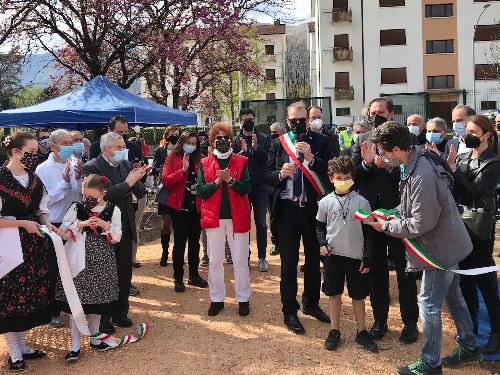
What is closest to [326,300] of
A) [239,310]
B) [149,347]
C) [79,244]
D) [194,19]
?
[239,310]

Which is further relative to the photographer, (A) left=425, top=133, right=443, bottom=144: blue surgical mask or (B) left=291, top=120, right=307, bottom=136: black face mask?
(A) left=425, top=133, right=443, bottom=144: blue surgical mask

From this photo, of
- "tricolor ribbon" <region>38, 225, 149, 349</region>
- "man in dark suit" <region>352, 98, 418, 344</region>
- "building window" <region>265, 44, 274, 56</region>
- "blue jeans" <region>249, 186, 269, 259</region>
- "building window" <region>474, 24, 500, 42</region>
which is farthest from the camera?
"building window" <region>265, 44, 274, 56</region>

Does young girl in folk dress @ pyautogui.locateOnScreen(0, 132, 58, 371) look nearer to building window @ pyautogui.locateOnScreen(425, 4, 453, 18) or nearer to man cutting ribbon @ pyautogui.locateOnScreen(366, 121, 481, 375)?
man cutting ribbon @ pyautogui.locateOnScreen(366, 121, 481, 375)

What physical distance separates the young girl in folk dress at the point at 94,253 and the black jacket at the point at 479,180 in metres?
3.03

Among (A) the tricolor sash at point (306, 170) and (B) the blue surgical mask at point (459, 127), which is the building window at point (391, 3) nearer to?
(B) the blue surgical mask at point (459, 127)

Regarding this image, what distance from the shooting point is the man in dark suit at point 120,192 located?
16.4 ft

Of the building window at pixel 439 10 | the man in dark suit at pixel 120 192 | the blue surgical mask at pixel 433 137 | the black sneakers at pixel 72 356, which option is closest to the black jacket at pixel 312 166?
the man in dark suit at pixel 120 192

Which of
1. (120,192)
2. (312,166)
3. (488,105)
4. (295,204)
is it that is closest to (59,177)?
(120,192)

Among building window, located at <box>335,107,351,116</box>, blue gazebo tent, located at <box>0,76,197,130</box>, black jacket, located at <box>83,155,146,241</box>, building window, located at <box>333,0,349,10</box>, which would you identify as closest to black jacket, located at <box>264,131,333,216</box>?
black jacket, located at <box>83,155,146,241</box>

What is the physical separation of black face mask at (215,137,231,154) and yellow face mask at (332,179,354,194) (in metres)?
1.35

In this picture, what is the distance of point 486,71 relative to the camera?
37.5 m

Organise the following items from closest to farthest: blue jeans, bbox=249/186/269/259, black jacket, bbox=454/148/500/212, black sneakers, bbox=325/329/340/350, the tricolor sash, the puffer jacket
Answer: the puffer jacket < black jacket, bbox=454/148/500/212 < black sneakers, bbox=325/329/340/350 < the tricolor sash < blue jeans, bbox=249/186/269/259

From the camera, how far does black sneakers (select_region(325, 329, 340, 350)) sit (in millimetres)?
4363

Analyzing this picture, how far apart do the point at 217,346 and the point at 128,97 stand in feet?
19.8
